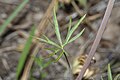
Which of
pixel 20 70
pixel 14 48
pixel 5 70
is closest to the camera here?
pixel 20 70

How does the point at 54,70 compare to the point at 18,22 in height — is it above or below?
below

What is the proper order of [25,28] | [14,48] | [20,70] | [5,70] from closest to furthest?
[20,70] < [5,70] < [14,48] < [25,28]

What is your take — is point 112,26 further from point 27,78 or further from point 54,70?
point 27,78

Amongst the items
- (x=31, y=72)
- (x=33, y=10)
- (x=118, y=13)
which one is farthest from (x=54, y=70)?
(x=118, y=13)

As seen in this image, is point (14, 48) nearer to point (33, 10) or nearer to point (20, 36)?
point (20, 36)

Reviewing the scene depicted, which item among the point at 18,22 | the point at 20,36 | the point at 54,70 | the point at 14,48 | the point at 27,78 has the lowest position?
the point at 27,78

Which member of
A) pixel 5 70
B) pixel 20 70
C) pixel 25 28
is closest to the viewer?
pixel 20 70

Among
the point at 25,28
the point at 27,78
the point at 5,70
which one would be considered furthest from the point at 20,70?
the point at 25,28

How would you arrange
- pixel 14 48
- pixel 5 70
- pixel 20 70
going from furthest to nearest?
pixel 14 48
pixel 5 70
pixel 20 70

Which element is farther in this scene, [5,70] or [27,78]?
[5,70]
